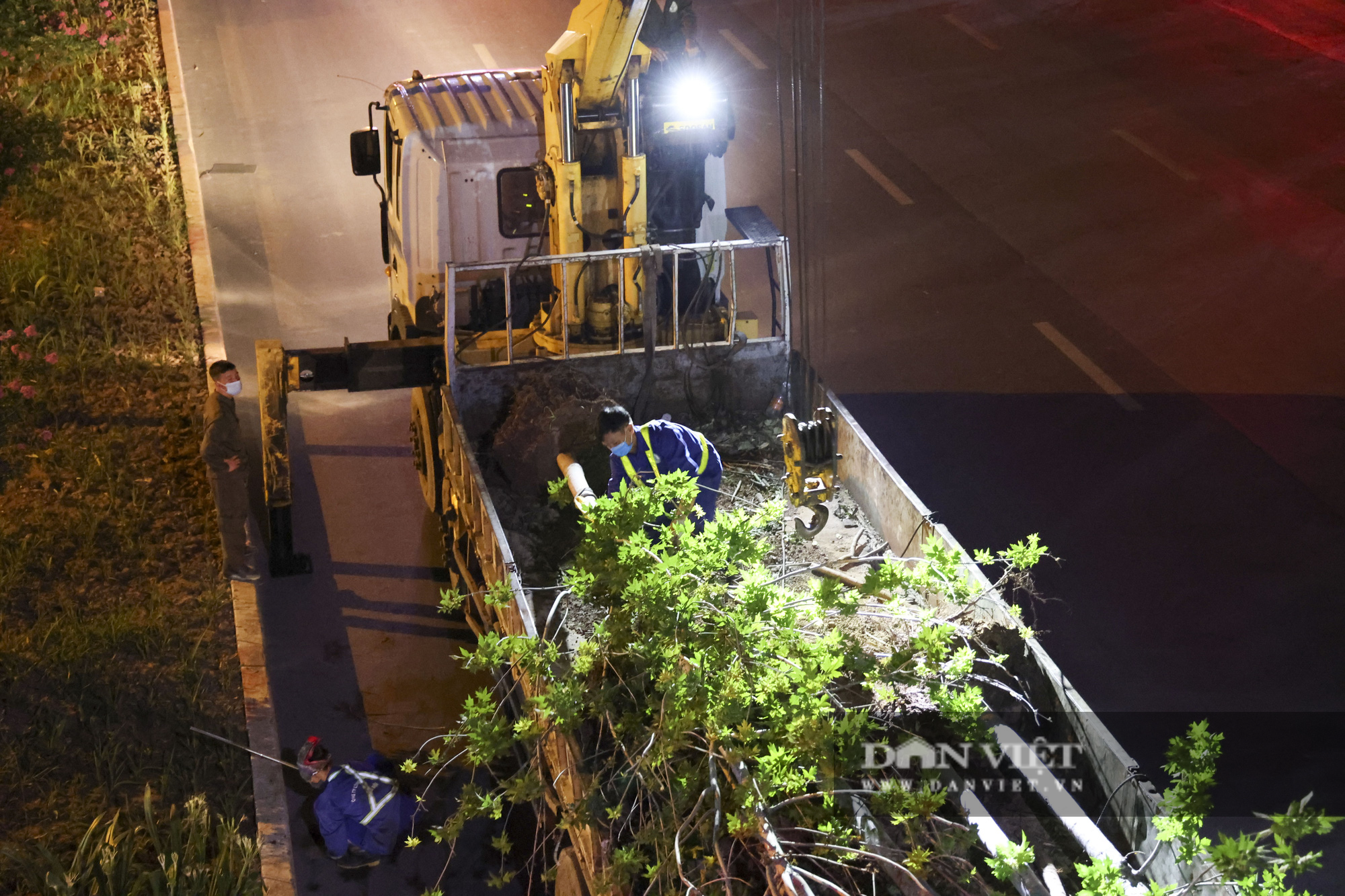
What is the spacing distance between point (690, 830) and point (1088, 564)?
5.38 meters

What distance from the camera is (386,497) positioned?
1088cm

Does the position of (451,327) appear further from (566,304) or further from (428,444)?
(428,444)

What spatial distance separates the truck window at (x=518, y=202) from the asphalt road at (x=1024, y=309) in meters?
2.33

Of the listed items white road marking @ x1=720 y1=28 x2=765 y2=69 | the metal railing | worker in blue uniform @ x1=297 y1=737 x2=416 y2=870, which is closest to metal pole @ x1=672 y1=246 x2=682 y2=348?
the metal railing

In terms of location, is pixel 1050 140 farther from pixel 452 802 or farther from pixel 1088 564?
pixel 452 802

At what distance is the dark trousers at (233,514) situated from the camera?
9.52 meters

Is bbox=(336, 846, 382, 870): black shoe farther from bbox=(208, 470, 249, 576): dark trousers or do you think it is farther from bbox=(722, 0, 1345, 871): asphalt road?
bbox=(722, 0, 1345, 871): asphalt road

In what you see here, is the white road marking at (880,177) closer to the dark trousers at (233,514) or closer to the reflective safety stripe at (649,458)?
the reflective safety stripe at (649,458)

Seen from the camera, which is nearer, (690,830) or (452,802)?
(690,830)

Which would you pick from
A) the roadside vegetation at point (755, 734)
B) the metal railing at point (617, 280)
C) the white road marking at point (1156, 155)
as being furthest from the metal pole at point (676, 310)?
the white road marking at point (1156, 155)

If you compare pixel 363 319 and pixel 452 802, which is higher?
pixel 363 319

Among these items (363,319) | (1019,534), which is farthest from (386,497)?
(1019,534)

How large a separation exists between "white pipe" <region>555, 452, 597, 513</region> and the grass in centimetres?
250

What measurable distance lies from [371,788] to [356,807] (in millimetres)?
123
